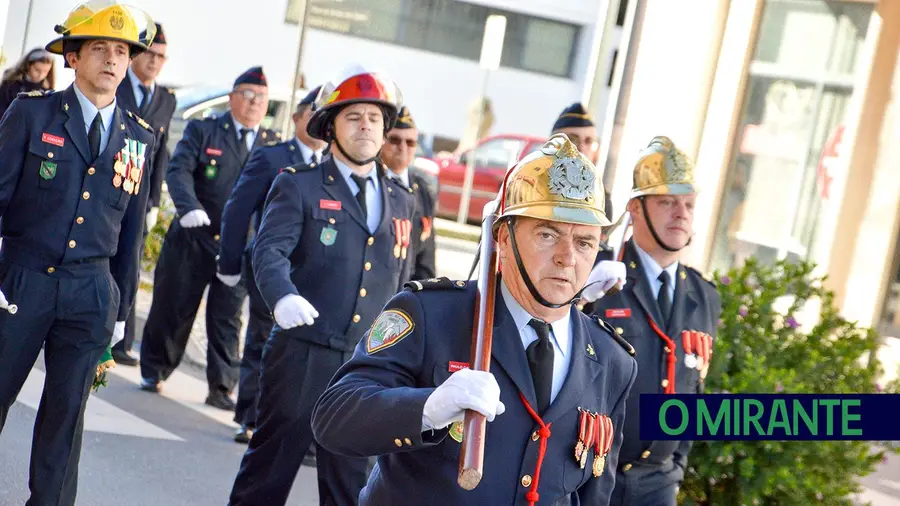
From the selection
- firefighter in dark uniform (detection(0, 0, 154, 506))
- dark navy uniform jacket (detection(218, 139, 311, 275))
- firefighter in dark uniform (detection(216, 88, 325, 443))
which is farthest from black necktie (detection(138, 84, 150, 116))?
firefighter in dark uniform (detection(0, 0, 154, 506))

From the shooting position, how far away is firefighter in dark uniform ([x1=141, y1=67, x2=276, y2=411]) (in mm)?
9562

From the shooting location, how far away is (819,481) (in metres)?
6.86

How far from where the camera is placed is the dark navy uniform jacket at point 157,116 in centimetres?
959

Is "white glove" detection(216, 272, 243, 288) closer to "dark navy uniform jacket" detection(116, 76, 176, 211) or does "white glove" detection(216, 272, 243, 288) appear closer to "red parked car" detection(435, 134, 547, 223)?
"dark navy uniform jacket" detection(116, 76, 176, 211)

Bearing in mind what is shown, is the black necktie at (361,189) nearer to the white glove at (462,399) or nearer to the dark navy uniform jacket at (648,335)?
the dark navy uniform jacket at (648,335)

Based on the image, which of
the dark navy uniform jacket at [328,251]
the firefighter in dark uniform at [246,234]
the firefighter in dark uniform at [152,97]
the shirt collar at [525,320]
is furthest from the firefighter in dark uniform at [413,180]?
the shirt collar at [525,320]

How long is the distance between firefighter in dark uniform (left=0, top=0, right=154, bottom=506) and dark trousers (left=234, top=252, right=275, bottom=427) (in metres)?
2.62

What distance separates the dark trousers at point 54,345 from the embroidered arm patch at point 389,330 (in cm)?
249

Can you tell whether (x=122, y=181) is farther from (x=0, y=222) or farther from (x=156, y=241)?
(x=156, y=241)

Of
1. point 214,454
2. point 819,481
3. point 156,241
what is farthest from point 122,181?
point 156,241

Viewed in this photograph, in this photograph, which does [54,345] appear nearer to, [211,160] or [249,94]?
[211,160]

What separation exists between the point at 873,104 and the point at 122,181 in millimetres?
8805

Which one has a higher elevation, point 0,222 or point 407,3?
point 407,3

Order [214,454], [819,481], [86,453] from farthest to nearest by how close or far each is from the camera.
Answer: [214,454], [86,453], [819,481]
